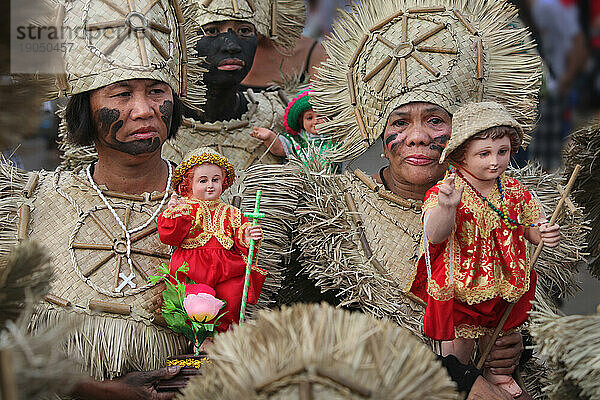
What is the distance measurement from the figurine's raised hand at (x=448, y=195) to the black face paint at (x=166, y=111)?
1.08 m

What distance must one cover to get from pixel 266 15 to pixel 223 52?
1.46ft

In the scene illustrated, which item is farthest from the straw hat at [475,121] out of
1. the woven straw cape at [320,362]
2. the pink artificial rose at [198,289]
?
the woven straw cape at [320,362]

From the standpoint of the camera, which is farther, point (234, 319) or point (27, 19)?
point (234, 319)

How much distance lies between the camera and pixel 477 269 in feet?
9.32

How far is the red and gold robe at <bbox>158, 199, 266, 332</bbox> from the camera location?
296 centimetres

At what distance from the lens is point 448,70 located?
10.9 ft

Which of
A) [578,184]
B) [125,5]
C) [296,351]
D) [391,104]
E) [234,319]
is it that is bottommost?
[234,319]

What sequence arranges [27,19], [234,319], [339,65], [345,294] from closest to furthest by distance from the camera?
[27,19] < [234,319] < [345,294] < [339,65]

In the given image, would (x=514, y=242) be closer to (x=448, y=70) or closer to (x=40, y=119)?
(x=448, y=70)

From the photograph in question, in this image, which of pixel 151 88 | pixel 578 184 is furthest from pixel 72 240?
pixel 578 184

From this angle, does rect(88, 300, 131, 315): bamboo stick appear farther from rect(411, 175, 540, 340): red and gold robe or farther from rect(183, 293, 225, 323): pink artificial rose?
rect(411, 175, 540, 340): red and gold robe

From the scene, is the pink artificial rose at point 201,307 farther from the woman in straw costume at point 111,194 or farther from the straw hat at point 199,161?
the straw hat at point 199,161

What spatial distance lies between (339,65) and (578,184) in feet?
3.66

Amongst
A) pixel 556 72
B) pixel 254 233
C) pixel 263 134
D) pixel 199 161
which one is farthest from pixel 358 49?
pixel 556 72
